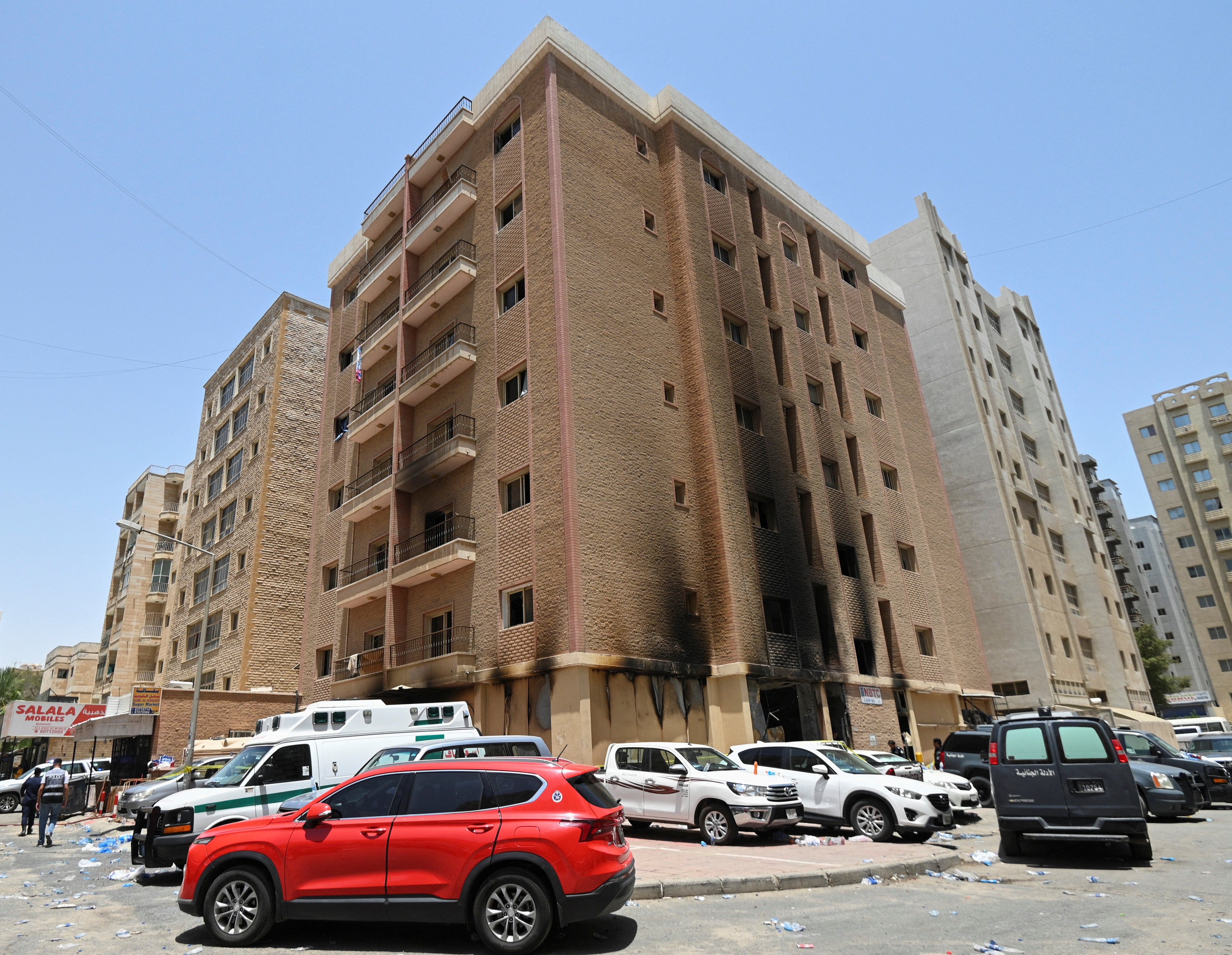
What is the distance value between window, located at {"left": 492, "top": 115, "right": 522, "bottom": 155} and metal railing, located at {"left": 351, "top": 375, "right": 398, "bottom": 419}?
10.1 meters

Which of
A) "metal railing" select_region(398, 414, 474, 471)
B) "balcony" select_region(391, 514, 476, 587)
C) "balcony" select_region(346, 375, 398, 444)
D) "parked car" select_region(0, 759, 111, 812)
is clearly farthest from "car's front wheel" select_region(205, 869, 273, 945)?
"balcony" select_region(346, 375, 398, 444)

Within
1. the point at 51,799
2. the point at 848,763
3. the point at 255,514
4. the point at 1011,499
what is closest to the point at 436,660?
the point at 51,799

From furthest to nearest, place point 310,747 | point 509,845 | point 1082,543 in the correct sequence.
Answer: point 1082,543 → point 310,747 → point 509,845

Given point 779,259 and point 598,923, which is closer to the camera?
point 598,923

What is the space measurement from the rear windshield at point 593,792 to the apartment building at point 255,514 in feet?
106

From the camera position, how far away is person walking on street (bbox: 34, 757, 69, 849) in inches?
672

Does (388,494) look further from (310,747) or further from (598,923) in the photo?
(598,923)

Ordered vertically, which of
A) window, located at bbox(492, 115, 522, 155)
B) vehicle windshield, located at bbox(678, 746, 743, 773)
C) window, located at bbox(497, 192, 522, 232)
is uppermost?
window, located at bbox(492, 115, 522, 155)

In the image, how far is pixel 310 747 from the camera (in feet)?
46.3

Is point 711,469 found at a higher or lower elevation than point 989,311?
→ lower

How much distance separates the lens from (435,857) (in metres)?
7.34

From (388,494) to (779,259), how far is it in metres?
19.4

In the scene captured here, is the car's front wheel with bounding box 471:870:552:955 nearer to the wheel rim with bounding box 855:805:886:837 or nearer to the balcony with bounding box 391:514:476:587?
the wheel rim with bounding box 855:805:886:837

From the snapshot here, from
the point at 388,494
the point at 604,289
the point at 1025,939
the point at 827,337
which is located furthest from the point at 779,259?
the point at 1025,939
